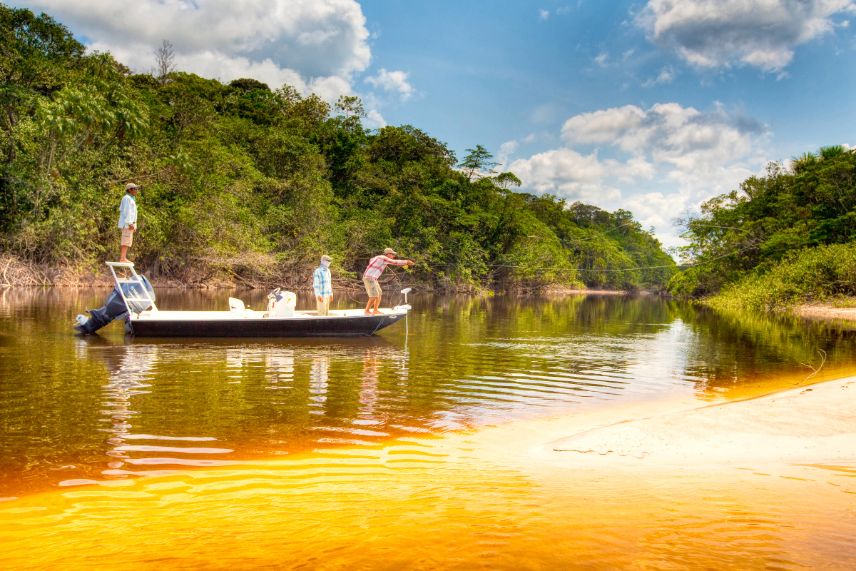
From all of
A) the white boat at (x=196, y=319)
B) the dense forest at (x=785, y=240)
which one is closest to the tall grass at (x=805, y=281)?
the dense forest at (x=785, y=240)

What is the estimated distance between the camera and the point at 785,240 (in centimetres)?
3838

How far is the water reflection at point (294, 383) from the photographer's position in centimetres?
617

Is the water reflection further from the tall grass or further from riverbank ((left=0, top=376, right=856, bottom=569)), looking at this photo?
the tall grass

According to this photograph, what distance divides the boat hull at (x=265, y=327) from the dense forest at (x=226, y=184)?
20.6 m

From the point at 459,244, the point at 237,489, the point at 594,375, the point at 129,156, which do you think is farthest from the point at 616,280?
the point at 237,489

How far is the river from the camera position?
378cm

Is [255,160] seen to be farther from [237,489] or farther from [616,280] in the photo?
A: [616,280]

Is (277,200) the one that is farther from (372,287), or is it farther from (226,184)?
(372,287)

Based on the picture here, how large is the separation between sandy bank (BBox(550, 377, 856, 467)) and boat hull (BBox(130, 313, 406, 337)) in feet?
30.9

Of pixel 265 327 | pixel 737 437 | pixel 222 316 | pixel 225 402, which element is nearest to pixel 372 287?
pixel 265 327

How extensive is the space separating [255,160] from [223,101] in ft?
33.3

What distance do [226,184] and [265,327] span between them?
101 ft

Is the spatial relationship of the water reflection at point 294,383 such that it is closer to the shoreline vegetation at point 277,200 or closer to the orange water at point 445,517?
the orange water at point 445,517

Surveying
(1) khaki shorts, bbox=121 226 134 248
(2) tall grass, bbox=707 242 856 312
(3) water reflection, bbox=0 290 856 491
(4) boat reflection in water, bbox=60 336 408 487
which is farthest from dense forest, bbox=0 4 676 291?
(4) boat reflection in water, bbox=60 336 408 487
